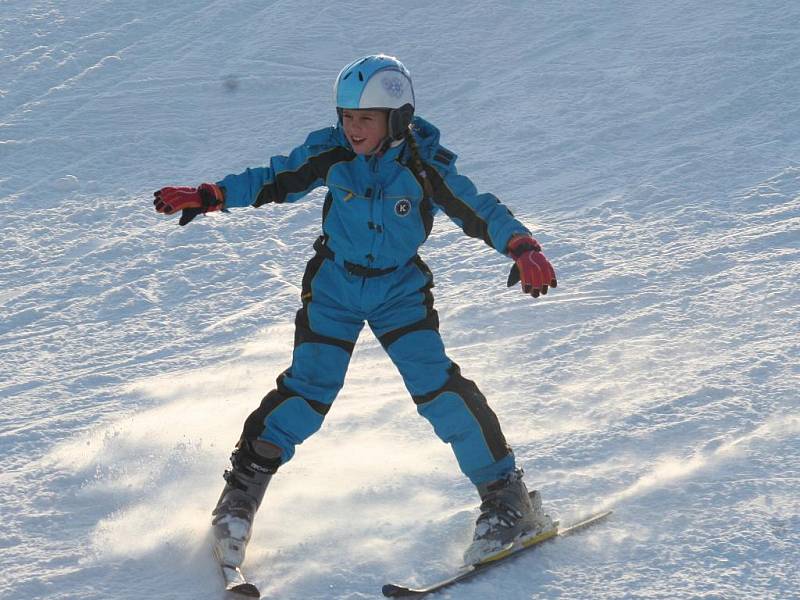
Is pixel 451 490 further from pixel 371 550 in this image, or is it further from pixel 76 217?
pixel 76 217

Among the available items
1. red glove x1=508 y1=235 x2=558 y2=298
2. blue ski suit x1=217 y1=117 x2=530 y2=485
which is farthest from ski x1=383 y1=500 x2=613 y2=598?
red glove x1=508 y1=235 x2=558 y2=298

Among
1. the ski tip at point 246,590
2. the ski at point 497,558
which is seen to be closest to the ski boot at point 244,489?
the ski tip at point 246,590

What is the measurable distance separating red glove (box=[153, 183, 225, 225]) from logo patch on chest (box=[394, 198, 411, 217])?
0.58m

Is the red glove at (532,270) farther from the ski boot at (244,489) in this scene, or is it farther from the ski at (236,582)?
the ski at (236,582)

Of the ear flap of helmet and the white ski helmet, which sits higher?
the white ski helmet

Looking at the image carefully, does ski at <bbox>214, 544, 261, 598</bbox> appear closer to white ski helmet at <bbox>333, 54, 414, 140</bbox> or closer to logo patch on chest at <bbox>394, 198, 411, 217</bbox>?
logo patch on chest at <bbox>394, 198, 411, 217</bbox>

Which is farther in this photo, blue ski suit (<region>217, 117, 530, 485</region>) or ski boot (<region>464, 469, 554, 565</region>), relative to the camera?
blue ski suit (<region>217, 117, 530, 485</region>)

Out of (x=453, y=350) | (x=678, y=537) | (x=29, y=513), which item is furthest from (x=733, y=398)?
(x=29, y=513)

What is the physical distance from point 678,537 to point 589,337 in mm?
1720

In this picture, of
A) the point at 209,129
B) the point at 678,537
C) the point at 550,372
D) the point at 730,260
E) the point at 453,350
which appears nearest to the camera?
the point at 678,537

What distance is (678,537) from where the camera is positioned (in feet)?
11.4

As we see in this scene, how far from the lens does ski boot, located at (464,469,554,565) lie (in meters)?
3.47

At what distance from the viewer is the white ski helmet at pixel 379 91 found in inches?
138

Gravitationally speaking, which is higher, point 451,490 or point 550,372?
point 550,372
